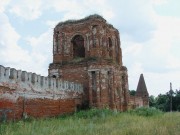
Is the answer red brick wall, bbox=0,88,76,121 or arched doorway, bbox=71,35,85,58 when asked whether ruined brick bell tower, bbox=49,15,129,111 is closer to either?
arched doorway, bbox=71,35,85,58

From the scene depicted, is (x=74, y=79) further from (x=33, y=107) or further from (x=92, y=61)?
(x=33, y=107)

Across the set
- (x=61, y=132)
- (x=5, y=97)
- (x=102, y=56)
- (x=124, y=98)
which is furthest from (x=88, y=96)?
(x=61, y=132)

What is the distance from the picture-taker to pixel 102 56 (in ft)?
68.9

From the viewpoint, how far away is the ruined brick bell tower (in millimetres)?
20000

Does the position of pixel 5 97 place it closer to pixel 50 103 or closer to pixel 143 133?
pixel 50 103

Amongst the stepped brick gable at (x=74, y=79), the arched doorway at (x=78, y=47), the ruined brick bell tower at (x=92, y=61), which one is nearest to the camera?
the stepped brick gable at (x=74, y=79)

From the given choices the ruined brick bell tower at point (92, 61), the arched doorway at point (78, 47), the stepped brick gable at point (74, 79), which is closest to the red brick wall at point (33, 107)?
the stepped brick gable at point (74, 79)

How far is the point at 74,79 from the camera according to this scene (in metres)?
20.9

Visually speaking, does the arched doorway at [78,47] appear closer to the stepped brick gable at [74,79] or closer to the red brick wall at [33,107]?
the stepped brick gable at [74,79]

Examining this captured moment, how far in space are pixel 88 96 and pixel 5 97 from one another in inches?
316

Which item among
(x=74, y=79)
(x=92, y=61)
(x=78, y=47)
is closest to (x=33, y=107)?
(x=74, y=79)

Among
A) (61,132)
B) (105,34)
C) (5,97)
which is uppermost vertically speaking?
(105,34)

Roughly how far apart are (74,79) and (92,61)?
6.34 ft

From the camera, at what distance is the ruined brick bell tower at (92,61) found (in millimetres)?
20000
